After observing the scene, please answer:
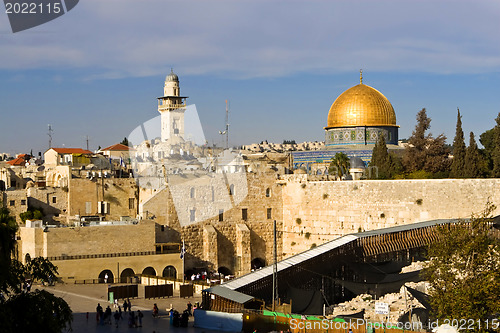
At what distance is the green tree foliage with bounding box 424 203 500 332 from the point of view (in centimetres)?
1477

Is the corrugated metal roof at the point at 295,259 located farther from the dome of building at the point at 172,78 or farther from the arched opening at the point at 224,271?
the dome of building at the point at 172,78

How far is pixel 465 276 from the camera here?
15586 mm

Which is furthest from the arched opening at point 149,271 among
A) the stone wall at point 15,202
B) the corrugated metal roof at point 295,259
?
the corrugated metal roof at point 295,259

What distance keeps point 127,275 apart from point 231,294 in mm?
9516

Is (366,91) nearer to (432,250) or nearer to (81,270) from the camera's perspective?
(81,270)

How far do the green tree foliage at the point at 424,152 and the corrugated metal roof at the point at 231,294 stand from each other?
60.6ft

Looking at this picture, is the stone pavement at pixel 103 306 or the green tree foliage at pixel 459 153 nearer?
the stone pavement at pixel 103 306

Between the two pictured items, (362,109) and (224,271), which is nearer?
(224,271)

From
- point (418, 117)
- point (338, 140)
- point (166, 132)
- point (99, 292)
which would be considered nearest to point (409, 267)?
point (99, 292)

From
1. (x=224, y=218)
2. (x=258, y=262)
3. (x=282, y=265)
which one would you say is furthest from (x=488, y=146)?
(x=282, y=265)

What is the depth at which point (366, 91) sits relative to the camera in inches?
1694

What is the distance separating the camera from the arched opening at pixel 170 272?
28016 mm

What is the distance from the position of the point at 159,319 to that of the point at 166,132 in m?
43.5

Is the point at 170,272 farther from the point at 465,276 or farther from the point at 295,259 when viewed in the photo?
the point at 465,276
